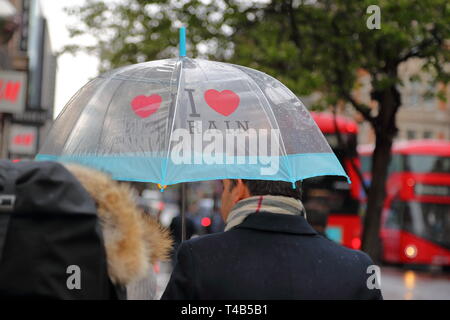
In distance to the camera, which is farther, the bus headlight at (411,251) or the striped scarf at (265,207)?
the bus headlight at (411,251)

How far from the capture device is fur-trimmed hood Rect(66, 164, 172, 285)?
1.94 m

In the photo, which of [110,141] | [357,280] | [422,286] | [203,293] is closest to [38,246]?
[203,293]

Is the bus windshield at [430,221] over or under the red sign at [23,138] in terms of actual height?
under

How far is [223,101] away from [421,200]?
2048 centimetres

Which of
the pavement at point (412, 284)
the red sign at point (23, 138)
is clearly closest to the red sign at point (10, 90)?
the pavement at point (412, 284)

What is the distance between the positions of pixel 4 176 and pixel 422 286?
18.6 meters

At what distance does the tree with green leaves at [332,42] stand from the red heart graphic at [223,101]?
5539 millimetres

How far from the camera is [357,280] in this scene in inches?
107

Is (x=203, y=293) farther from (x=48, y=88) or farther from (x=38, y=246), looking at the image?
(x=48, y=88)

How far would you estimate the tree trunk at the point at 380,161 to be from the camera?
34.1ft

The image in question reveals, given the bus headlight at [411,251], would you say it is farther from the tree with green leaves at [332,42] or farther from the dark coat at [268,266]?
the dark coat at [268,266]

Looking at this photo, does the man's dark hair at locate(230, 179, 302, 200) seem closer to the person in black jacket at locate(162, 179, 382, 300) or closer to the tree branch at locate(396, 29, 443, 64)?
the person in black jacket at locate(162, 179, 382, 300)

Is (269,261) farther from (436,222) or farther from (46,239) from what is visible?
(436,222)

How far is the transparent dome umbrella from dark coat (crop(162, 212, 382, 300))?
2.24 feet
